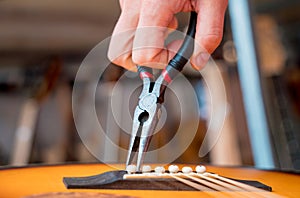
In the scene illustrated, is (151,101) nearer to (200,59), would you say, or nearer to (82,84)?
(200,59)

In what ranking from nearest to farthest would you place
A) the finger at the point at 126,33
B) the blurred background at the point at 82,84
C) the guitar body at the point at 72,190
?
the guitar body at the point at 72,190, the finger at the point at 126,33, the blurred background at the point at 82,84

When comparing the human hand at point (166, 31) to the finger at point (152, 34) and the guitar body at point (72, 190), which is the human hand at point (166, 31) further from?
the guitar body at point (72, 190)

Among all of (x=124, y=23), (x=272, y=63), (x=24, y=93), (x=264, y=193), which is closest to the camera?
(x=264, y=193)

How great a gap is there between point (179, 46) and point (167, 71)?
45 millimetres

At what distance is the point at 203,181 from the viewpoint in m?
0.40

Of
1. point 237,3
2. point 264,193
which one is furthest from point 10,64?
point 264,193

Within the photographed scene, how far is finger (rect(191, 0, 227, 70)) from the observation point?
0.40 meters

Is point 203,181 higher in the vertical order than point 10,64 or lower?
lower

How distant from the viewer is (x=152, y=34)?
1.36ft

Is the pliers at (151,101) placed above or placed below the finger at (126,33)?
below

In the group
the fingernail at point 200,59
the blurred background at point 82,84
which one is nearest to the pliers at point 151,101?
the fingernail at point 200,59

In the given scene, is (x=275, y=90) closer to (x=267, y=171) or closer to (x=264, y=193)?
(x=267, y=171)

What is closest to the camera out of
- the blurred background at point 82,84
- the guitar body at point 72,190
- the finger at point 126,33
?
the guitar body at point 72,190

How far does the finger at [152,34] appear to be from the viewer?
1.36 ft
